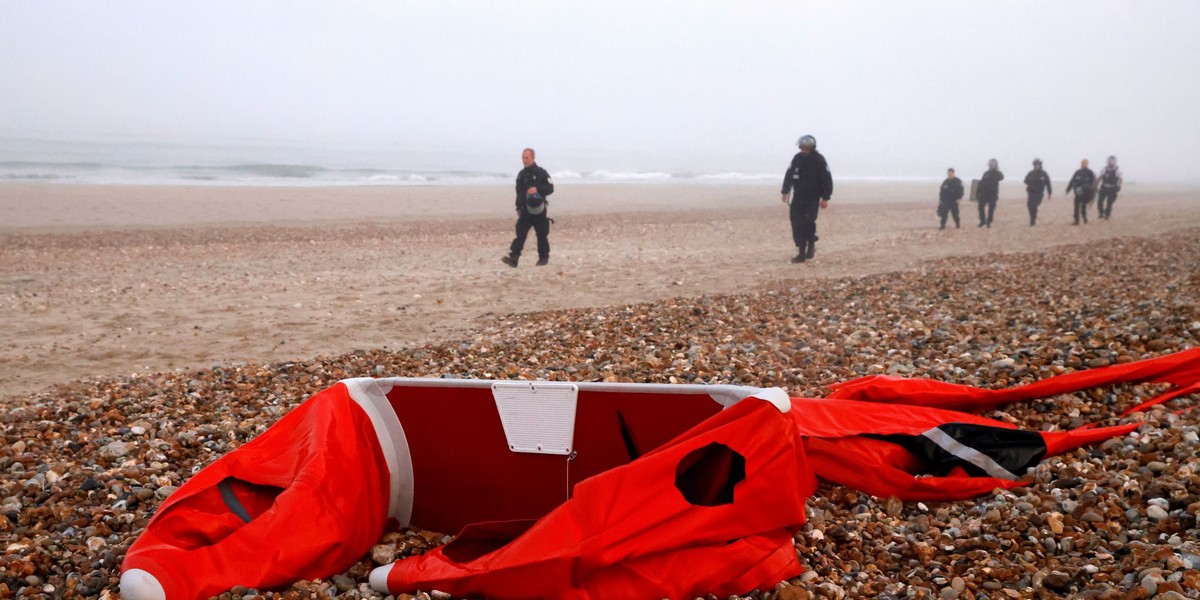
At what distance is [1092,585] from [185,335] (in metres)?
7.96

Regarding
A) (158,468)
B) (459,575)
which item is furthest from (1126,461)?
(158,468)

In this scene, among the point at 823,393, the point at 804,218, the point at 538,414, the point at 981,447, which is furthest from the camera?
the point at 804,218

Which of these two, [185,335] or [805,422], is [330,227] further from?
[805,422]

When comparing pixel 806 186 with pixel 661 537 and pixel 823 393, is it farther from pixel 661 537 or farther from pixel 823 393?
pixel 661 537

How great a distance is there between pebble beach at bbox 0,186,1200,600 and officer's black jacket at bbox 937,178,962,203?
168 inches

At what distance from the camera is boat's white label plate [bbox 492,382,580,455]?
380 cm

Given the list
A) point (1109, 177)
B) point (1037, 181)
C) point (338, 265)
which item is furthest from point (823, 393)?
point (1109, 177)

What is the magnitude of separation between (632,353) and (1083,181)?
18.7 metres

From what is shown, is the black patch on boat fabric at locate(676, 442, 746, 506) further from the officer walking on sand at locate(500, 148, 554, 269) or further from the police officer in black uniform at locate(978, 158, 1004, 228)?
the police officer in black uniform at locate(978, 158, 1004, 228)

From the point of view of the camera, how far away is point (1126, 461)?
13.2ft

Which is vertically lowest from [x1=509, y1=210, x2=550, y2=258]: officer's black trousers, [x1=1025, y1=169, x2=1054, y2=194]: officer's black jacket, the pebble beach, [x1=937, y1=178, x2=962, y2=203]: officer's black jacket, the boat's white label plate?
the pebble beach

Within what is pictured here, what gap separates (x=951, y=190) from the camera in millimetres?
21844

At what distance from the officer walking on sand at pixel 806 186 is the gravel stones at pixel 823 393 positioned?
11.2ft

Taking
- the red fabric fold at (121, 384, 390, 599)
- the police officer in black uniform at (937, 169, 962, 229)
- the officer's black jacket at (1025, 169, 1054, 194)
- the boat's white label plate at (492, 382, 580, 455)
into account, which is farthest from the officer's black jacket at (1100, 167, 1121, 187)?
the red fabric fold at (121, 384, 390, 599)
